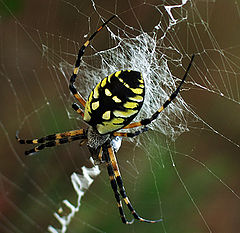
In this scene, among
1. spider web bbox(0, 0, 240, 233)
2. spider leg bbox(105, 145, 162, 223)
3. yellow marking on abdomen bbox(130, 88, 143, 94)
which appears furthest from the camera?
spider leg bbox(105, 145, 162, 223)

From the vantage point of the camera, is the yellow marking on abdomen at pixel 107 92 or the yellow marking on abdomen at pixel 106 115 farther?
the yellow marking on abdomen at pixel 106 115

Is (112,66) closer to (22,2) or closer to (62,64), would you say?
(62,64)

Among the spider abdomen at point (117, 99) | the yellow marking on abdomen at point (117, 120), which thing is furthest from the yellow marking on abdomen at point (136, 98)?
the yellow marking on abdomen at point (117, 120)

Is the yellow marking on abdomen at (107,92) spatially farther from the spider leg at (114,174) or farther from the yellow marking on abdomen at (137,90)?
the spider leg at (114,174)

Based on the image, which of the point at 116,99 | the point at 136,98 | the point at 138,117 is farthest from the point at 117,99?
the point at 138,117

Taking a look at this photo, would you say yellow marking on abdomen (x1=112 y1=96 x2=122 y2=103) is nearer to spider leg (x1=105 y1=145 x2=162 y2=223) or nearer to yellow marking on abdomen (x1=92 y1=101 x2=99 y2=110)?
yellow marking on abdomen (x1=92 y1=101 x2=99 y2=110)

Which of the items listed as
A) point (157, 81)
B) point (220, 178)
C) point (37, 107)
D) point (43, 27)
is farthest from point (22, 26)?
point (220, 178)

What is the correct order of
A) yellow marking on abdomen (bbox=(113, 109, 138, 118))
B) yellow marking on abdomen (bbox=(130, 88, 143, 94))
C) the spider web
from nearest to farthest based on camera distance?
yellow marking on abdomen (bbox=(130, 88, 143, 94))
yellow marking on abdomen (bbox=(113, 109, 138, 118))
the spider web

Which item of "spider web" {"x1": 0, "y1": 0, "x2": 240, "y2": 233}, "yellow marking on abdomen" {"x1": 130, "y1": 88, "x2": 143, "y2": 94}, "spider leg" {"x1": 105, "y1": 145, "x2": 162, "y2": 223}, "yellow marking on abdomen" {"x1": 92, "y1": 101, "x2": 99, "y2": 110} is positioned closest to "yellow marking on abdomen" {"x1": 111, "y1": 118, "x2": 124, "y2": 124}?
"yellow marking on abdomen" {"x1": 92, "y1": 101, "x2": 99, "y2": 110}
